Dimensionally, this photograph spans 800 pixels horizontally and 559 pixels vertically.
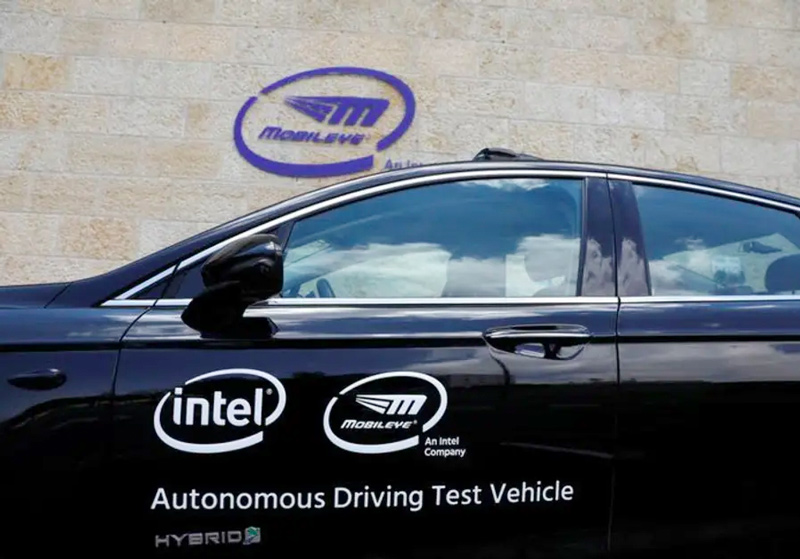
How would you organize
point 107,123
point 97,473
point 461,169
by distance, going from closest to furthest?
point 97,473 < point 461,169 < point 107,123

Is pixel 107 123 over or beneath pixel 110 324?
over

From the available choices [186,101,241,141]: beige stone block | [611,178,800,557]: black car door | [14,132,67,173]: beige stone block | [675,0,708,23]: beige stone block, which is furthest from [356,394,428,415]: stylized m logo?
[675,0,708,23]: beige stone block

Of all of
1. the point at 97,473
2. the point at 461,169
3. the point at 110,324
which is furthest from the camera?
the point at 461,169

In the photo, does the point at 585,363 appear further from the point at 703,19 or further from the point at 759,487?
the point at 703,19

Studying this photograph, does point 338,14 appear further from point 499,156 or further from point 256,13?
point 499,156

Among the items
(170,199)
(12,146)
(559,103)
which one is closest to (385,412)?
(170,199)

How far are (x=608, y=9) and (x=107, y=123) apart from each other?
4.82 m

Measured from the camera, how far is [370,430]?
6.24 ft

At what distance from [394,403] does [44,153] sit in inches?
266

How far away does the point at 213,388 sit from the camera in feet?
6.25

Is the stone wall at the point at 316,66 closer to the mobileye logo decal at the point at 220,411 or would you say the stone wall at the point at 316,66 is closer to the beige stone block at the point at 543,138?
the beige stone block at the point at 543,138

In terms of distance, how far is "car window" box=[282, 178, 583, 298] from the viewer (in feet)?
7.11

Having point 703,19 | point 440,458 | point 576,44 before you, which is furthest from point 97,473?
point 703,19

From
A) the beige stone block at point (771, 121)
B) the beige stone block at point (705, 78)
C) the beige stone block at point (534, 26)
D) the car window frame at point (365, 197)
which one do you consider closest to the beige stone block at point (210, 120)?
the beige stone block at point (534, 26)
